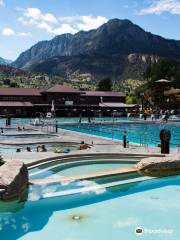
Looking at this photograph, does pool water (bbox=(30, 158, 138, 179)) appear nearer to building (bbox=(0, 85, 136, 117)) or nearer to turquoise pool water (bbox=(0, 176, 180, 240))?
turquoise pool water (bbox=(0, 176, 180, 240))

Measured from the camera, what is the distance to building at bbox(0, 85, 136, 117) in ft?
224

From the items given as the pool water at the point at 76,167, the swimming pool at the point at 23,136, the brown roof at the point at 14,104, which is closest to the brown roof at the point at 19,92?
the brown roof at the point at 14,104

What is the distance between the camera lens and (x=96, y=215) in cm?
1021

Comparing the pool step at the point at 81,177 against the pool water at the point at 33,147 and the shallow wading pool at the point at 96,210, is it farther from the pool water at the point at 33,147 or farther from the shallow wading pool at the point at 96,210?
the pool water at the point at 33,147

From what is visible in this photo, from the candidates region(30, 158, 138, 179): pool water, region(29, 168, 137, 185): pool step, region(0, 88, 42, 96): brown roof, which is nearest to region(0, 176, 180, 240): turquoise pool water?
region(29, 168, 137, 185): pool step

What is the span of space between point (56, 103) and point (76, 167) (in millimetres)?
56418

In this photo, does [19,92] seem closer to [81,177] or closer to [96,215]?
[81,177]

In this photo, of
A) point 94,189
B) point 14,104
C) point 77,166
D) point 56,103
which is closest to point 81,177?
point 94,189

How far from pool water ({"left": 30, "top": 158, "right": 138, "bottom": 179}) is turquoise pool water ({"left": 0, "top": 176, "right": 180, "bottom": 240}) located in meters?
2.36

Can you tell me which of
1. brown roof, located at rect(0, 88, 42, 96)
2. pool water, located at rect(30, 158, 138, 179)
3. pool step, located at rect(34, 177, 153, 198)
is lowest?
pool step, located at rect(34, 177, 153, 198)

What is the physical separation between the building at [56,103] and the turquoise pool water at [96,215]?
184 feet

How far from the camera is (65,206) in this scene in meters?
10.8

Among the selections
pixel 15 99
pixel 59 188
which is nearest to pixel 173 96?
pixel 15 99

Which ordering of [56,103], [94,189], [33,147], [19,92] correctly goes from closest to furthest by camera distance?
[94,189] < [33,147] < [56,103] < [19,92]
